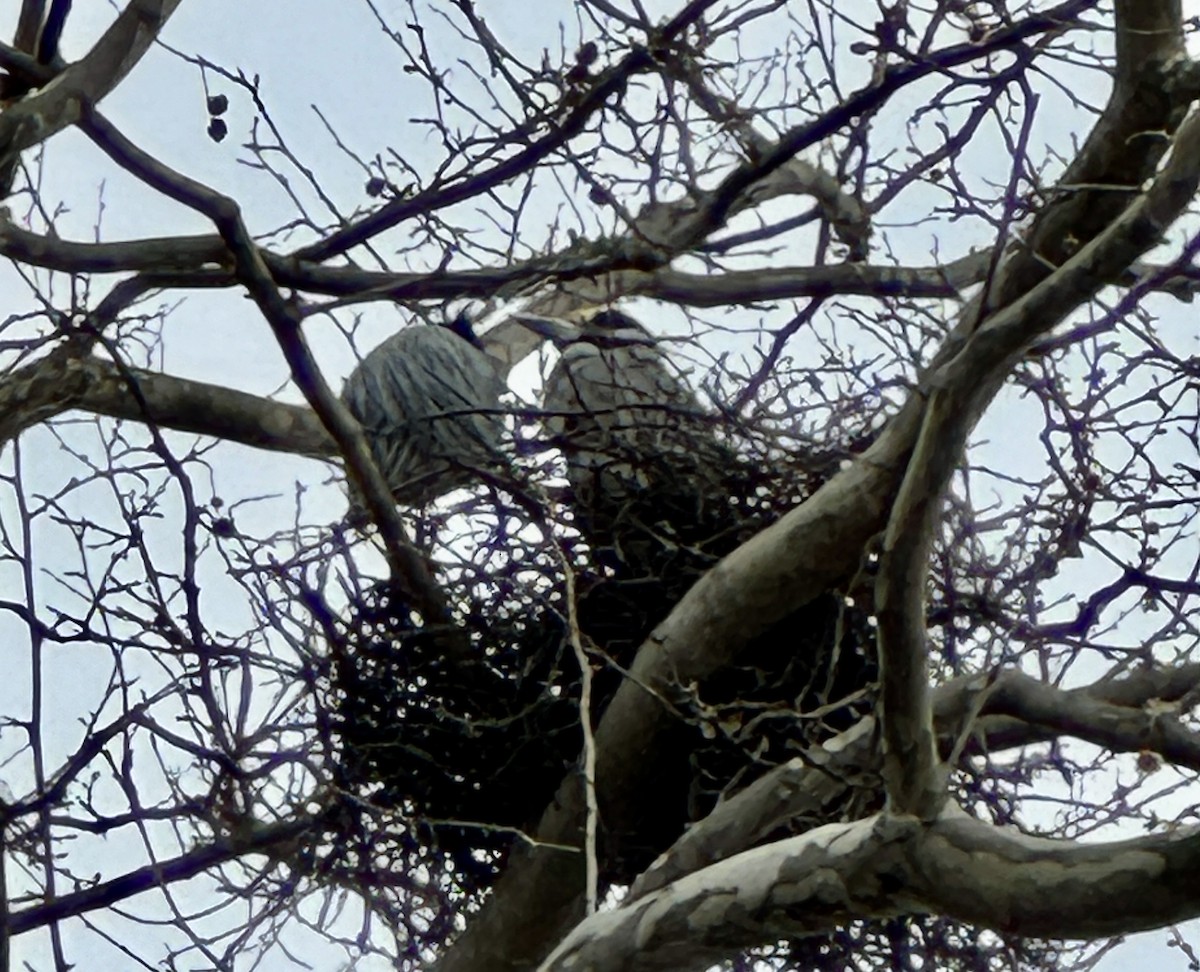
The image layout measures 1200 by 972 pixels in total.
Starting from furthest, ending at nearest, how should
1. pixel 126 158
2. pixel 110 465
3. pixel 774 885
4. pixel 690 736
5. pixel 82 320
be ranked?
pixel 110 465, pixel 82 320, pixel 690 736, pixel 126 158, pixel 774 885

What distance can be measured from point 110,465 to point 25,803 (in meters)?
0.96

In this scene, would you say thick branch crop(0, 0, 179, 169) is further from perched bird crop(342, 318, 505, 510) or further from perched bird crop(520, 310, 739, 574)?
perched bird crop(342, 318, 505, 510)

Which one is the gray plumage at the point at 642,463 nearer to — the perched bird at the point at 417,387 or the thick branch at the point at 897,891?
the perched bird at the point at 417,387

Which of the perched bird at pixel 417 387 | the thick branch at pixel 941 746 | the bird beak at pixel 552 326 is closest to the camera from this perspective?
the thick branch at pixel 941 746

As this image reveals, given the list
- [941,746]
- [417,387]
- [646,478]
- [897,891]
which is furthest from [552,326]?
[897,891]

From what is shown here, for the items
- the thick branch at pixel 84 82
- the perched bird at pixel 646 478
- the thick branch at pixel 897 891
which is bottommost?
the thick branch at pixel 897 891

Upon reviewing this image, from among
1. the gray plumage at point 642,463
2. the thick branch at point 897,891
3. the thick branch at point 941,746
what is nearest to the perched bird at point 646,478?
the gray plumage at point 642,463

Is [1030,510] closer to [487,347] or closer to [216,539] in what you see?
[216,539]

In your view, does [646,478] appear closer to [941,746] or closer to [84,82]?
[941,746]

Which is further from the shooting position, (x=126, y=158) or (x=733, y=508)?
(x=733, y=508)

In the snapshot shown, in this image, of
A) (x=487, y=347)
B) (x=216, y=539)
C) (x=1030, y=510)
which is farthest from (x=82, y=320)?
(x=487, y=347)

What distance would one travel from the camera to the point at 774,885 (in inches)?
110

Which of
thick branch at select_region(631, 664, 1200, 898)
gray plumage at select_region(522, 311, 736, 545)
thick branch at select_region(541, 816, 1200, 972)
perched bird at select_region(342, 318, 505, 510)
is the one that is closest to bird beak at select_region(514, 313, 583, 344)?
perched bird at select_region(342, 318, 505, 510)

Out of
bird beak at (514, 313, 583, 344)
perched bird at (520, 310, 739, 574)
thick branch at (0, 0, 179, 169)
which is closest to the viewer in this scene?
thick branch at (0, 0, 179, 169)
